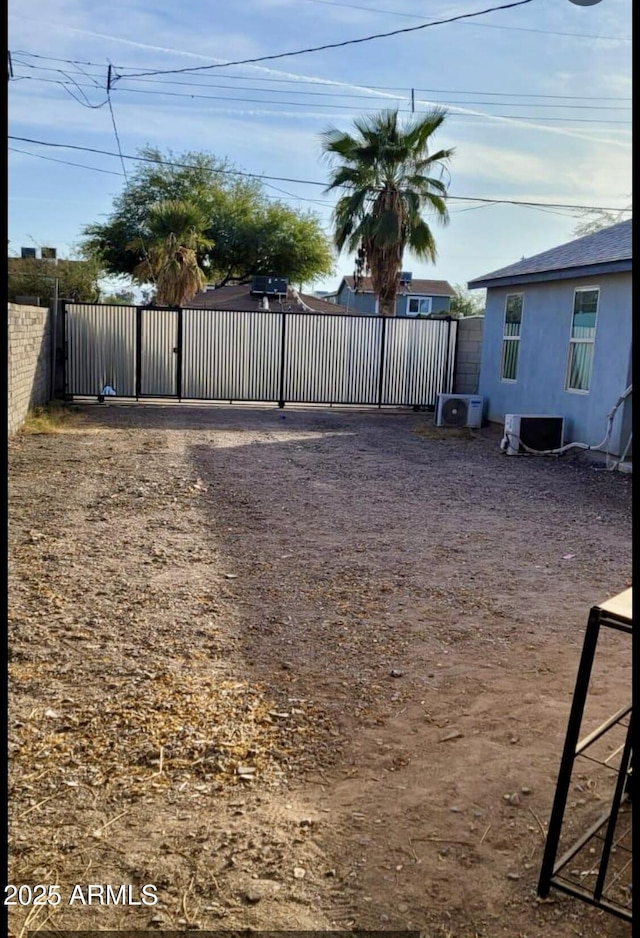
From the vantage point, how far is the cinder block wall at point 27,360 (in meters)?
10.5

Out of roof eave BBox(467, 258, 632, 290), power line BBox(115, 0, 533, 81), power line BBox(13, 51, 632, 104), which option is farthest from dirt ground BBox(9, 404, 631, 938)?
power line BBox(13, 51, 632, 104)

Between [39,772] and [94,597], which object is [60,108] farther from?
[39,772]

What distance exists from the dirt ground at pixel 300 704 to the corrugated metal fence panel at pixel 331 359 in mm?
9425

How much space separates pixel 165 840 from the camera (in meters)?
2.32

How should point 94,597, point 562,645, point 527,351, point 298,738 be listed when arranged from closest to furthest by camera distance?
1. point 298,738
2. point 562,645
3. point 94,597
4. point 527,351

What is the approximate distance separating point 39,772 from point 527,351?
11.3 m

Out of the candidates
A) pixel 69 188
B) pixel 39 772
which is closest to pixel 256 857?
pixel 39 772

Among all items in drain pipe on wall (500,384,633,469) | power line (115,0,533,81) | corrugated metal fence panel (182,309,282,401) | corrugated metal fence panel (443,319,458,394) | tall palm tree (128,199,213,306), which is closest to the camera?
power line (115,0,533,81)

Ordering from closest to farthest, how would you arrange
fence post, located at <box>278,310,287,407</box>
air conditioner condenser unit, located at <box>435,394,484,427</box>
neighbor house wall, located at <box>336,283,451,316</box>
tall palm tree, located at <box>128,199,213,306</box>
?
air conditioner condenser unit, located at <box>435,394,484,427</box> → fence post, located at <box>278,310,287,407</box> → tall palm tree, located at <box>128,199,213,306</box> → neighbor house wall, located at <box>336,283,451,316</box>

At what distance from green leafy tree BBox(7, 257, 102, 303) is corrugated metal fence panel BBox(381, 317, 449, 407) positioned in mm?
12168

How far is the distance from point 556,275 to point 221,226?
2638cm

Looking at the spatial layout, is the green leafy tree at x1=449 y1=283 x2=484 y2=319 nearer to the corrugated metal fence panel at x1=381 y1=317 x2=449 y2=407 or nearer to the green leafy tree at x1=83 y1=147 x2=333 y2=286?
the green leafy tree at x1=83 y1=147 x2=333 y2=286

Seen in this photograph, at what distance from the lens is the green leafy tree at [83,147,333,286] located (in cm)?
3356

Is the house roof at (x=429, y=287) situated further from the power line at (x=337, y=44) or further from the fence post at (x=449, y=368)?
the power line at (x=337, y=44)
